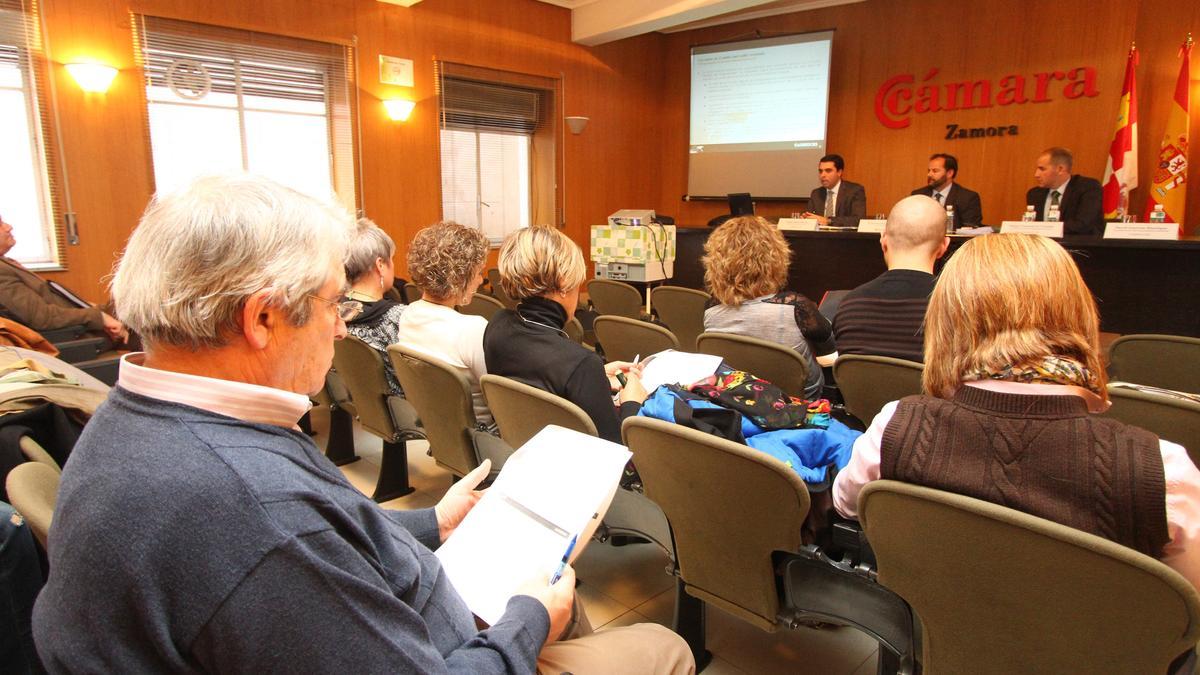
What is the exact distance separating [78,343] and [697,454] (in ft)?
13.0

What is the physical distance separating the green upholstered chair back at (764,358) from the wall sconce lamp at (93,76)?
16.8ft

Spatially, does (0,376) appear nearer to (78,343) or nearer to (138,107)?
(78,343)

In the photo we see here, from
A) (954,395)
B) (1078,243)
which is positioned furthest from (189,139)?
(1078,243)

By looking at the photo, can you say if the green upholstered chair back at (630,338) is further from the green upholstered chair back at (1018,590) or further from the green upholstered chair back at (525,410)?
the green upholstered chair back at (1018,590)

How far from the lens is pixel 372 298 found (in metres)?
2.76

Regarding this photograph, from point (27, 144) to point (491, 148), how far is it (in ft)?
13.5

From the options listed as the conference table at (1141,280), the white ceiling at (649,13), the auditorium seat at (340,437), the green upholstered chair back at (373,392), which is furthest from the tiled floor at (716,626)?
the white ceiling at (649,13)

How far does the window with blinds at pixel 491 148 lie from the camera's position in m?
7.18

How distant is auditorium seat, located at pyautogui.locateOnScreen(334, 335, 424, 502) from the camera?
254 cm

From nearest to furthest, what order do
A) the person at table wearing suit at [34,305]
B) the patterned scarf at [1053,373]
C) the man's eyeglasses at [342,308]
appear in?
the man's eyeglasses at [342,308], the patterned scarf at [1053,373], the person at table wearing suit at [34,305]

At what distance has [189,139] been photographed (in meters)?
5.54

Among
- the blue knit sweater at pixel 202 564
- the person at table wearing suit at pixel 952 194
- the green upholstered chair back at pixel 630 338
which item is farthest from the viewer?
the person at table wearing suit at pixel 952 194

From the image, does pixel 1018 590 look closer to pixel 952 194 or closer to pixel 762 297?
pixel 762 297

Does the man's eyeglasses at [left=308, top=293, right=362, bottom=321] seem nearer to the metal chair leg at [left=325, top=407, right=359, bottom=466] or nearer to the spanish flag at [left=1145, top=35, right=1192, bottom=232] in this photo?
the metal chair leg at [left=325, top=407, right=359, bottom=466]
